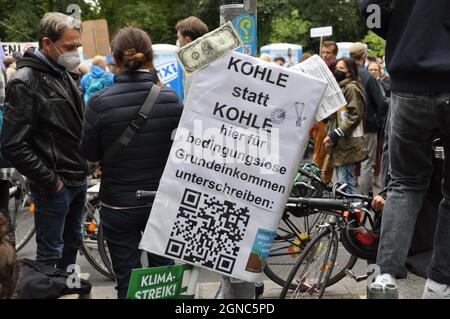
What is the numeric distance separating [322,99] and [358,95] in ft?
16.4

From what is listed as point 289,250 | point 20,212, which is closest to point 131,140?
point 289,250

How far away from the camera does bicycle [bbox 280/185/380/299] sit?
13.7 ft

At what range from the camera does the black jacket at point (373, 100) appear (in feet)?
28.3

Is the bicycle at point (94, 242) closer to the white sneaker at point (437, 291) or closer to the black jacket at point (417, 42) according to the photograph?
the white sneaker at point (437, 291)

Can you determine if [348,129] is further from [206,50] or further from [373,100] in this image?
[206,50]

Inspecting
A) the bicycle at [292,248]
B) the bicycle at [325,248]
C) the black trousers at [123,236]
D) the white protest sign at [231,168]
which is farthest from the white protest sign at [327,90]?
the bicycle at [292,248]

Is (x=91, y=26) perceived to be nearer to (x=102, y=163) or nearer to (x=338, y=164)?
(x=338, y=164)

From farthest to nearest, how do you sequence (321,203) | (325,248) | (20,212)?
(20,212), (325,248), (321,203)

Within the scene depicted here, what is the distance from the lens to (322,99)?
2889 millimetres

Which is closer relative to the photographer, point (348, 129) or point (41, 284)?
point (41, 284)

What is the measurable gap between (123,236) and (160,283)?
40.1 inches

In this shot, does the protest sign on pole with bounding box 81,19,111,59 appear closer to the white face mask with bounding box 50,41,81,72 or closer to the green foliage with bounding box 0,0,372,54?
the white face mask with bounding box 50,41,81,72

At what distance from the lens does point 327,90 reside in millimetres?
2916
